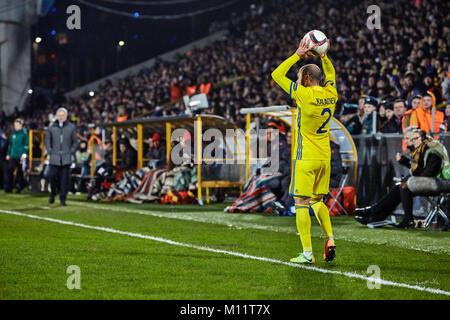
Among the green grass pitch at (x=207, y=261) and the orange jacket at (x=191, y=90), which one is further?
the orange jacket at (x=191, y=90)

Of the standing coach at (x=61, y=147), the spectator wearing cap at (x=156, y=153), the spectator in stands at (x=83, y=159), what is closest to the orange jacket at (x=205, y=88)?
the spectator in stands at (x=83, y=159)

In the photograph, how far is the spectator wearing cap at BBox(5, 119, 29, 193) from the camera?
73.8ft

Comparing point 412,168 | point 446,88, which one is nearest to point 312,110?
point 412,168

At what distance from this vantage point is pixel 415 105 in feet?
45.3

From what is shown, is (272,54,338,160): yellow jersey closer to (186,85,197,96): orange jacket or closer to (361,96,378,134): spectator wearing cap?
(361,96,378,134): spectator wearing cap

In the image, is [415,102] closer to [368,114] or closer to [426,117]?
[426,117]

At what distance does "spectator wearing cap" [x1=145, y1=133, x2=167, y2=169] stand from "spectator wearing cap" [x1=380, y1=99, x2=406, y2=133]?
6905 millimetres

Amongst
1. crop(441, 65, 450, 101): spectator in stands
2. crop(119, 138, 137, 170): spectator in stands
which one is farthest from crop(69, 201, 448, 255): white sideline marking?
crop(441, 65, 450, 101): spectator in stands

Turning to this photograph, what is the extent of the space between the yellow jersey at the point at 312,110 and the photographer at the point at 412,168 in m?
4.18

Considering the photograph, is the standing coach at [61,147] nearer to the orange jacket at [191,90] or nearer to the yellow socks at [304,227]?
the yellow socks at [304,227]

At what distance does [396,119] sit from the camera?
14742 mm

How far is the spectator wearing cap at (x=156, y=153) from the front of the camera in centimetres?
1933

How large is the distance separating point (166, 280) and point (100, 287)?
2.09 feet
